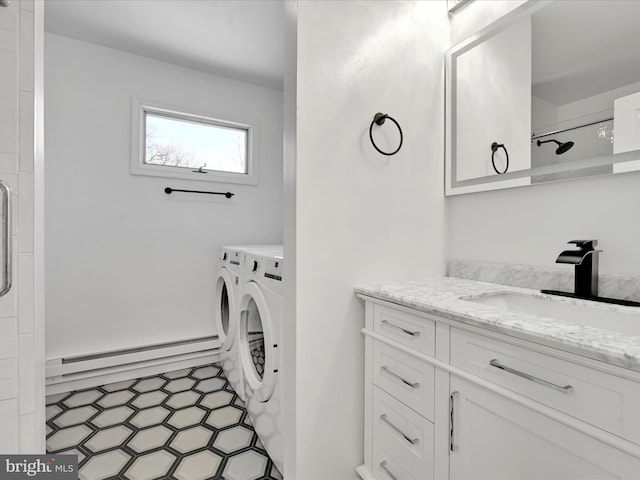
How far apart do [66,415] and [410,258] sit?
2.17 meters

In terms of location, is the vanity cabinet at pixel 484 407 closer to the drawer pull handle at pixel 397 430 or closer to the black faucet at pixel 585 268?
the drawer pull handle at pixel 397 430

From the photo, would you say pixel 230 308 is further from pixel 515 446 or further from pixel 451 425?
pixel 515 446

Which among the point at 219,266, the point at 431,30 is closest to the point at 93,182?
the point at 219,266

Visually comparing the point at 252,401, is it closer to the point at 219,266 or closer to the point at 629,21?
the point at 219,266

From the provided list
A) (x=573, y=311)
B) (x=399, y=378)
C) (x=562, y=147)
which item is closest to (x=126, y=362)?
(x=399, y=378)

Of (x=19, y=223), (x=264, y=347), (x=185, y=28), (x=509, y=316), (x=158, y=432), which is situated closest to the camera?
(x=509, y=316)

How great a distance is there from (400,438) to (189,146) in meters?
2.55

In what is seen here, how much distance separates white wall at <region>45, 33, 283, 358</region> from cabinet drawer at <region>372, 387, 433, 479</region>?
1.88 meters

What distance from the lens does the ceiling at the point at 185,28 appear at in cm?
193

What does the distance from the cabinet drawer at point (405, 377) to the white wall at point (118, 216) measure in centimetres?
189

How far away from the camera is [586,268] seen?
1.05 meters

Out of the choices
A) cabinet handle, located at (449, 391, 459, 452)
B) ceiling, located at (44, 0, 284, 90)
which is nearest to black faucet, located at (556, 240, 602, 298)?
cabinet handle, located at (449, 391, 459, 452)

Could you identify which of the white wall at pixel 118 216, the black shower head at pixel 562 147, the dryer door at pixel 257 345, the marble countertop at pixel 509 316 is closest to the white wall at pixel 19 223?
the dryer door at pixel 257 345

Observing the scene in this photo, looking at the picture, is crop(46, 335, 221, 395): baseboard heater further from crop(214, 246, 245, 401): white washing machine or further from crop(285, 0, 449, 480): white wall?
crop(285, 0, 449, 480): white wall
